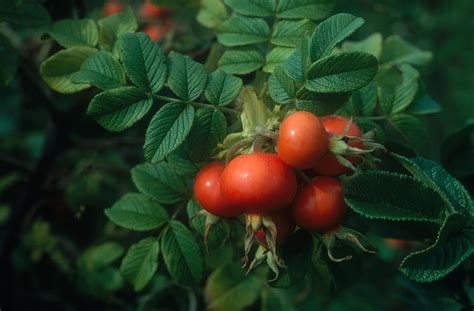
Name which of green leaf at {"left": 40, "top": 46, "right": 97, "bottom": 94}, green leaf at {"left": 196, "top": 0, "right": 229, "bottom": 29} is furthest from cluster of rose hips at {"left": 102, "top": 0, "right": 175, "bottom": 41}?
green leaf at {"left": 40, "top": 46, "right": 97, "bottom": 94}

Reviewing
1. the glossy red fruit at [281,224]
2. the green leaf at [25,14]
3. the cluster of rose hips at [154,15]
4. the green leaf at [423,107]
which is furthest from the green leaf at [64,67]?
the cluster of rose hips at [154,15]

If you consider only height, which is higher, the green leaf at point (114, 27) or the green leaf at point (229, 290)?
the green leaf at point (114, 27)

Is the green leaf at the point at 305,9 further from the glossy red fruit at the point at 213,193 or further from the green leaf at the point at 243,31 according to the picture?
the glossy red fruit at the point at 213,193

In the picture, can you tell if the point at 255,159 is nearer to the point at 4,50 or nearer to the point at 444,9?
the point at 4,50

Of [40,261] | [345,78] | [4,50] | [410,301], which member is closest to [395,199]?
[345,78]

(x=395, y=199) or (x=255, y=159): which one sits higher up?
(x=255, y=159)

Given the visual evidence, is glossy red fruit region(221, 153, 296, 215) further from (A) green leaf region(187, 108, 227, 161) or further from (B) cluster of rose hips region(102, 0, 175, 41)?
(B) cluster of rose hips region(102, 0, 175, 41)
